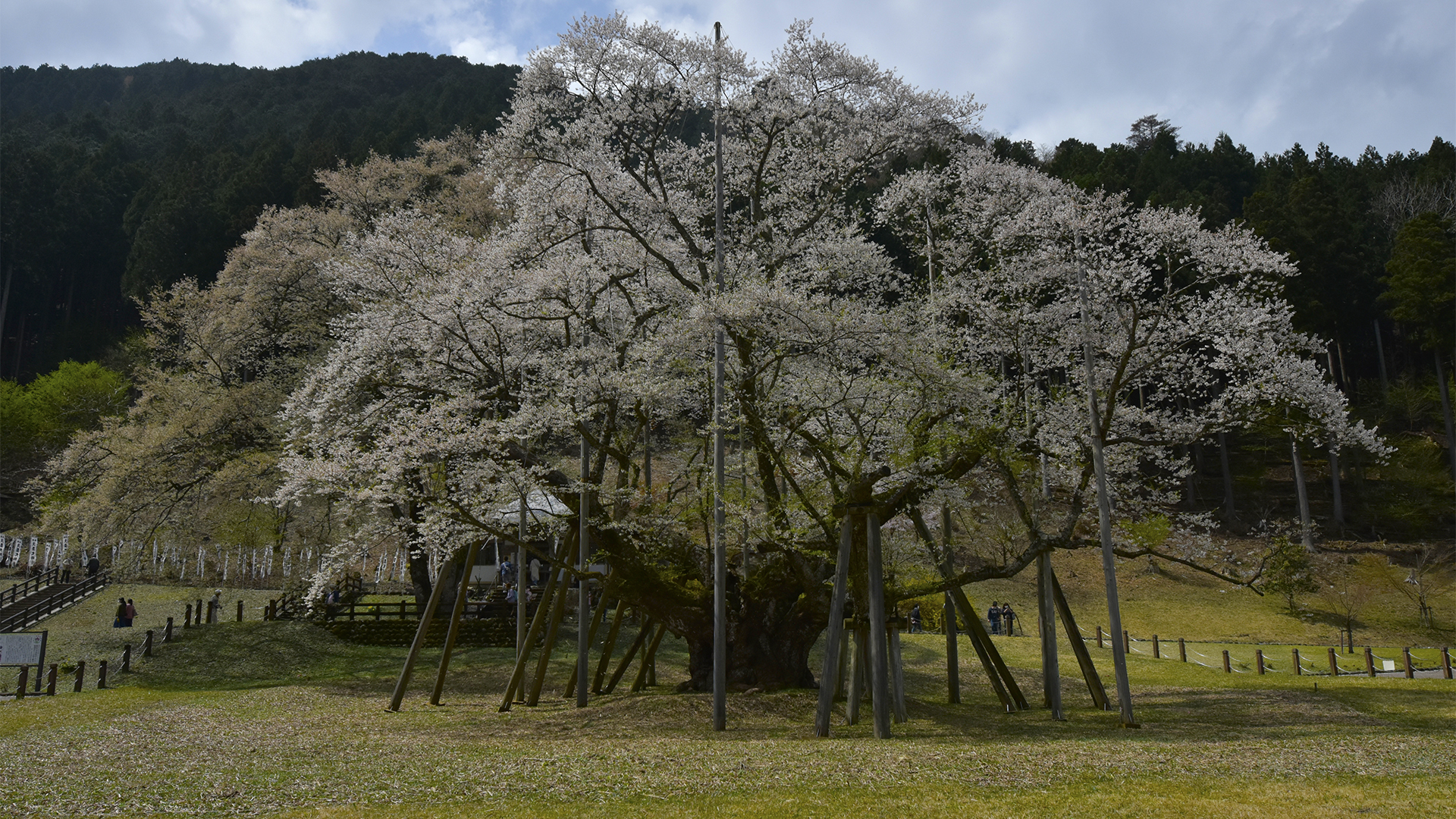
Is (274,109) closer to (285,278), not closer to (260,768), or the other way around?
(285,278)

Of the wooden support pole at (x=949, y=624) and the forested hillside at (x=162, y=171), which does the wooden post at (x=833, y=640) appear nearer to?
the wooden support pole at (x=949, y=624)

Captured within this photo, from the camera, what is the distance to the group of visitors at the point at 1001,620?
29891 mm

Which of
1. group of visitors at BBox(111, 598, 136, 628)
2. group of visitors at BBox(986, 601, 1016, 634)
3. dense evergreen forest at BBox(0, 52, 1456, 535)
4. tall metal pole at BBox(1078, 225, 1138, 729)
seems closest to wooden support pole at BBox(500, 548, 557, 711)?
tall metal pole at BBox(1078, 225, 1138, 729)

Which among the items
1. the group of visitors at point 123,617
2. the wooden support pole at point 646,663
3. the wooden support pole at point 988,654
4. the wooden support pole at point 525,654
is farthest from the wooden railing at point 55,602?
the wooden support pole at point 988,654

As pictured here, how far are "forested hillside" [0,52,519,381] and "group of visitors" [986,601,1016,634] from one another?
118 ft

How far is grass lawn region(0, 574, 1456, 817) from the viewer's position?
797 cm

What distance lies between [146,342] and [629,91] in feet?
70.0

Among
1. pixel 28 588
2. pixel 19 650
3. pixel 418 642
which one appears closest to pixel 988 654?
pixel 418 642

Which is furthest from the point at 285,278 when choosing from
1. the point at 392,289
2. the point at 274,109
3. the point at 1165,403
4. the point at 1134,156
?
the point at 274,109

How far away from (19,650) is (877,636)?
17.7m

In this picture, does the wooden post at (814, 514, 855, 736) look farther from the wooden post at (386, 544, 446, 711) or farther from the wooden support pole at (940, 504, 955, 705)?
the wooden post at (386, 544, 446, 711)

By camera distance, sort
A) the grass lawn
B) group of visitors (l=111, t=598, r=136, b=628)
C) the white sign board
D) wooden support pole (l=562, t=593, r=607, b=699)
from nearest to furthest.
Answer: the grass lawn < wooden support pole (l=562, t=593, r=607, b=699) < the white sign board < group of visitors (l=111, t=598, r=136, b=628)

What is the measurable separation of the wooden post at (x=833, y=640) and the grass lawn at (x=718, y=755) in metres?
0.36

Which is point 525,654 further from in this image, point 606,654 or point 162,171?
point 162,171
